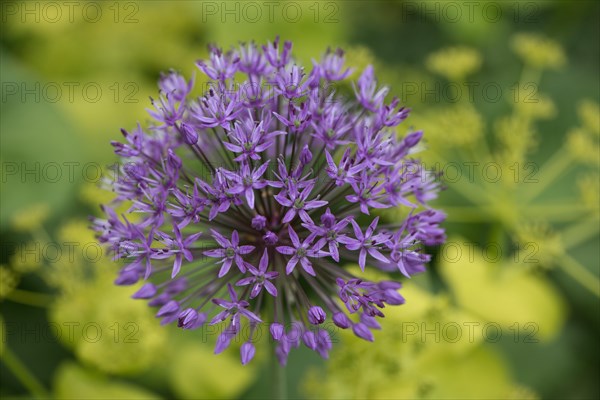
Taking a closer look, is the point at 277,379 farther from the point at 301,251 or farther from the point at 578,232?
the point at 578,232

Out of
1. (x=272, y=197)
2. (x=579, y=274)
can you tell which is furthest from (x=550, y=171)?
(x=272, y=197)

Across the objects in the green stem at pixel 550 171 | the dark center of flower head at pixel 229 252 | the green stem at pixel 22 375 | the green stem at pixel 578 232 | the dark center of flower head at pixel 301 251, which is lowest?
the green stem at pixel 578 232

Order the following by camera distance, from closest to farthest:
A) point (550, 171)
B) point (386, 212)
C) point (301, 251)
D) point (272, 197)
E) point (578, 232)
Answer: point (301, 251) < point (272, 197) < point (386, 212) < point (578, 232) < point (550, 171)

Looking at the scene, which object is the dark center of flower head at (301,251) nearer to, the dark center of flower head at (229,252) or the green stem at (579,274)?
the dark center of flower head at (229,252)

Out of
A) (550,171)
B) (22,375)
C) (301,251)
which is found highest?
(301,251)

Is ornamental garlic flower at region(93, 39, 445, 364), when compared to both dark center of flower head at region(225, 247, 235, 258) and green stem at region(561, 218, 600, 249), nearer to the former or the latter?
dark center of flower head at region(225, 247, 235, 258)

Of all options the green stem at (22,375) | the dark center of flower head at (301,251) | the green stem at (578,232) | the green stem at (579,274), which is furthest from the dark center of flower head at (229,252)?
the green stem at (578,232)
